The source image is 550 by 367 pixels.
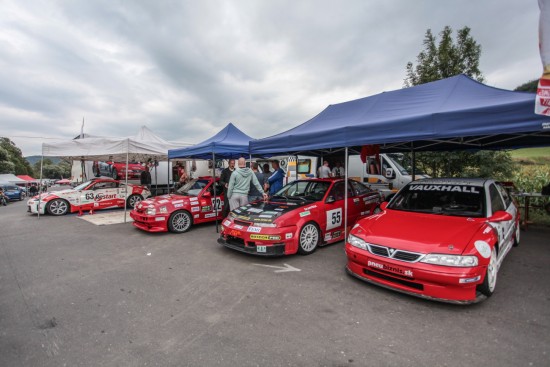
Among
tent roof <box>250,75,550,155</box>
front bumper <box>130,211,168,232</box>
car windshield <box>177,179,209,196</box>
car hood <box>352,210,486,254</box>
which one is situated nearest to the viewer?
car hood <box>352,210,486,254</box>

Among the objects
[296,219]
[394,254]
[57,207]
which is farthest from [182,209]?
[57,207]

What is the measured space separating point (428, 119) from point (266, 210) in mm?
2977

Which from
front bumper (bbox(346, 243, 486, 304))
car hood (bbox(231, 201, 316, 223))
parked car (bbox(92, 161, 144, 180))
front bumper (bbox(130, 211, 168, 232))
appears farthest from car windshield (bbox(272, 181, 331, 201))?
parked car (bbox(92, 161, 144, 180))

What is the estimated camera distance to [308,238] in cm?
471

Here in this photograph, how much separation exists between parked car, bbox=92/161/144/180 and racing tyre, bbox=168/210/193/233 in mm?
13051

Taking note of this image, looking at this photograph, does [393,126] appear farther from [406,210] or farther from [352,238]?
[352,238]

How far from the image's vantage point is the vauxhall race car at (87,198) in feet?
31.6

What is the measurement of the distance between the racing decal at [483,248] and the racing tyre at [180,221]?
19.4 ft

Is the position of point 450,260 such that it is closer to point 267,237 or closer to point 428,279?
point 428,279

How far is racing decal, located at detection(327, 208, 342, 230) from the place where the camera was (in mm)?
5086

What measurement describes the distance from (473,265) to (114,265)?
16.6 feet

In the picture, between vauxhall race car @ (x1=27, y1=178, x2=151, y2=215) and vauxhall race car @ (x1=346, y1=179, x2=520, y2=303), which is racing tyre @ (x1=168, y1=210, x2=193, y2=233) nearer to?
vauxhall race car @ (x1=27, y1=178, x2=151, y2=215)

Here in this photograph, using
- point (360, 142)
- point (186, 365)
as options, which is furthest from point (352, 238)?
point (186, 365)

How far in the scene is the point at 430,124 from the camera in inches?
153
